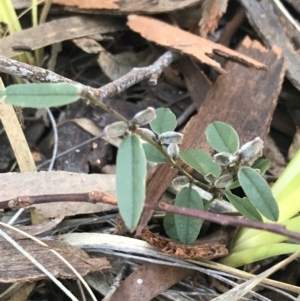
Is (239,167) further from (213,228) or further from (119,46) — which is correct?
(119,46)

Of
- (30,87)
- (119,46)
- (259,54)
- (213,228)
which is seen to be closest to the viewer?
(30,87)

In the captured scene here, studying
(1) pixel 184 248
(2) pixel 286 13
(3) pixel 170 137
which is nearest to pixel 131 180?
(3) pixel 170 137

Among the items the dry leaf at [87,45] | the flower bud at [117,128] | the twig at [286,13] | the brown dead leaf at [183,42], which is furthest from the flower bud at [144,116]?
the twig at [286,13]

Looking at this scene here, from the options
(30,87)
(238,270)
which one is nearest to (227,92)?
(238,270)

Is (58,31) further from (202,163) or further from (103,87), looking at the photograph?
(202,163)

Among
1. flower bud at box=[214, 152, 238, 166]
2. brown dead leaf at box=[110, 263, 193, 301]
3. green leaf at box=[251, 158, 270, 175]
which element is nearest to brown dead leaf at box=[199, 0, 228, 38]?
green leaf at box=[251, 158, 270, 175]

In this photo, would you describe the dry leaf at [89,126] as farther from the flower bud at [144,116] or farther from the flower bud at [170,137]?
the flower bud at [144,116]
